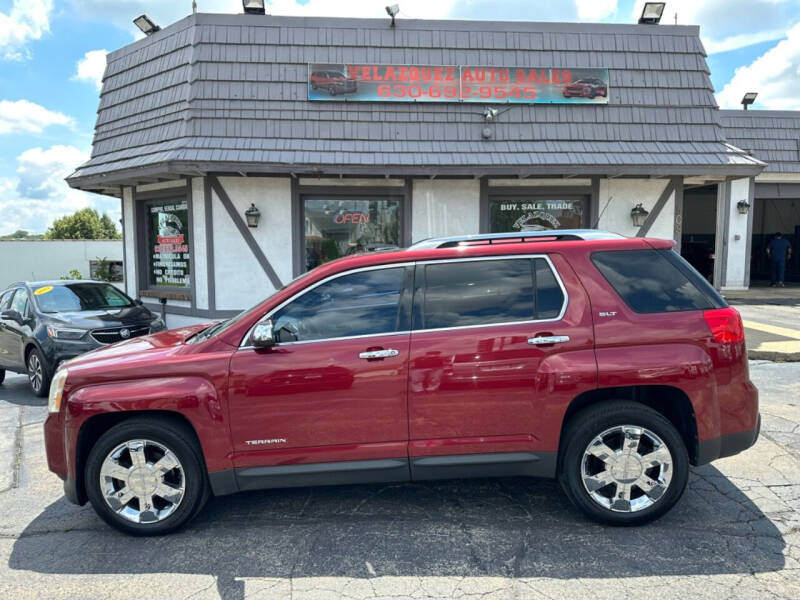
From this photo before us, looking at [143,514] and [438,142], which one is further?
[438,142]

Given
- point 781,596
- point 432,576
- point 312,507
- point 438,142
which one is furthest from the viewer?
point 438,142

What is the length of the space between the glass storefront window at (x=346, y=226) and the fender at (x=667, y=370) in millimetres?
7040

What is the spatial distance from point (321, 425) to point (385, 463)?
0.47m

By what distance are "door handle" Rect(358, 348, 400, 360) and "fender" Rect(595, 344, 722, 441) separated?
127 cm

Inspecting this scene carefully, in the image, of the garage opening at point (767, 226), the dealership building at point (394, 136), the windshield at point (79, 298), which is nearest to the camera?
the windshield at point (79, 298)

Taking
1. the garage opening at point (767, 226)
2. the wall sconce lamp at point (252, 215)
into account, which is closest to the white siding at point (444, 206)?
the wall sconce lamp at point (252, 215)

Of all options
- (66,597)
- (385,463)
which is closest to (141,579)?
(66,597)

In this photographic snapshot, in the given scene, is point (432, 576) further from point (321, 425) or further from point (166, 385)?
point (166, 385)

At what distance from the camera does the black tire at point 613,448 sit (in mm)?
3342

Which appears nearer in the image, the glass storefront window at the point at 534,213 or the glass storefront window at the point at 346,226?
the glass storefront window at the point at 346,226

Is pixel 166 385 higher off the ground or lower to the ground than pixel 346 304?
lower

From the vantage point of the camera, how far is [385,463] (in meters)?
3.37

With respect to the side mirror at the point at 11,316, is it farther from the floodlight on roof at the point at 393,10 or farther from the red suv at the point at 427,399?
the floodlight on roof at the point at 393,10

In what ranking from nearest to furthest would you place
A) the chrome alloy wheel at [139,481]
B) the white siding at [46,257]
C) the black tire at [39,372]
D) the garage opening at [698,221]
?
1. the chrome alloy wheel at [139,481]
2. the black tire at [39,372]
3. the garage opening at [698,221]
4. the white siding at [46,257]
